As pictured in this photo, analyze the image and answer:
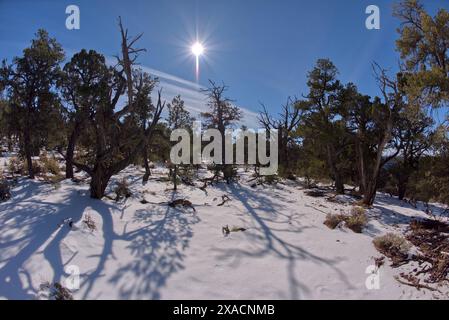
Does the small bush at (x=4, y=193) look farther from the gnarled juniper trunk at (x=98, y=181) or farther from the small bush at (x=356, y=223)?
the small bush at (x=356, y=223)

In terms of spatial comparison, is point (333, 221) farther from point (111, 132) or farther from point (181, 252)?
point (111, 132)

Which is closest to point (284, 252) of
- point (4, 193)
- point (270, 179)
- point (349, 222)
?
point (349, 222)

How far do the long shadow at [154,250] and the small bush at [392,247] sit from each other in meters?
4.74

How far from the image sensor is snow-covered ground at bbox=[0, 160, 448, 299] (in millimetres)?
4684

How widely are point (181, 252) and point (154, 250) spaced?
0.62 metres

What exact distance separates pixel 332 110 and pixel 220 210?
1000cm

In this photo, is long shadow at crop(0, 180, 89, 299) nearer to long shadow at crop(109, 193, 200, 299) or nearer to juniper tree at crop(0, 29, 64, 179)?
long shadow at crop(109, 193, 200, 299)

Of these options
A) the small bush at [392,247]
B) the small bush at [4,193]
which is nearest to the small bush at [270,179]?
the small bush at [392,247]

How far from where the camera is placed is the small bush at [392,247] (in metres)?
6.37

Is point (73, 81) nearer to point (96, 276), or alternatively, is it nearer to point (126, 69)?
point (126, 69)

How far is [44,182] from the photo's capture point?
12805 millimetres

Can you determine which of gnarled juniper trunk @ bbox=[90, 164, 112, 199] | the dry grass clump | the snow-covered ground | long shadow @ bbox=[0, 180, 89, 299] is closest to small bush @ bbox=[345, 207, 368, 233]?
the dry grass clump

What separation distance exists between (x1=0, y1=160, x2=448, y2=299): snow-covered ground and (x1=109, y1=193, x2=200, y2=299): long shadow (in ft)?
0.07

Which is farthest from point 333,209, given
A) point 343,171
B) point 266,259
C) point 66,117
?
point 66,117
